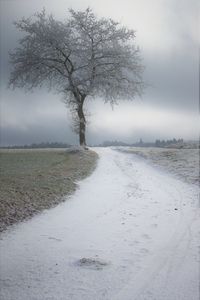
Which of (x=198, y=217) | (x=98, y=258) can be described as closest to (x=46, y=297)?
(x=98, y=258)

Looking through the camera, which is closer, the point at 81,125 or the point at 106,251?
the point at 106,251

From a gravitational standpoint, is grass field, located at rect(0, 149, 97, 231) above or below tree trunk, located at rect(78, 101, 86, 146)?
below

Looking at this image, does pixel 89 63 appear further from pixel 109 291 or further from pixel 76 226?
pixel 109 291

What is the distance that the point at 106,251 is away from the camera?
8.66m

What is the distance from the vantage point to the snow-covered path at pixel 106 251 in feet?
22.9

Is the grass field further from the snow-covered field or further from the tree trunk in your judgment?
the tree trunk

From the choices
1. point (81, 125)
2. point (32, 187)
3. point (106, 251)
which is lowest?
point (106, 251)

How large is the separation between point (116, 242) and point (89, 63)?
81.3 feet

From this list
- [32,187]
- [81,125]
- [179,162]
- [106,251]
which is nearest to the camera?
[106,251]

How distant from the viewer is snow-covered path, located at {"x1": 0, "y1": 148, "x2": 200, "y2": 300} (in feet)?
22.9

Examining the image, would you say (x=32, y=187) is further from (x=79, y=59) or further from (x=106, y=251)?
(x=79, y=59)

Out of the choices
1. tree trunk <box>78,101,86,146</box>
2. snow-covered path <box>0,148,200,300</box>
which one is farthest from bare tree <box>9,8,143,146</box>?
snow-covered path <box>0,148,200,300</box>

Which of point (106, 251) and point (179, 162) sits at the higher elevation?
point (179, 162)

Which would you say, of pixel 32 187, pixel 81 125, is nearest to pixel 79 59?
pixel 81 125
